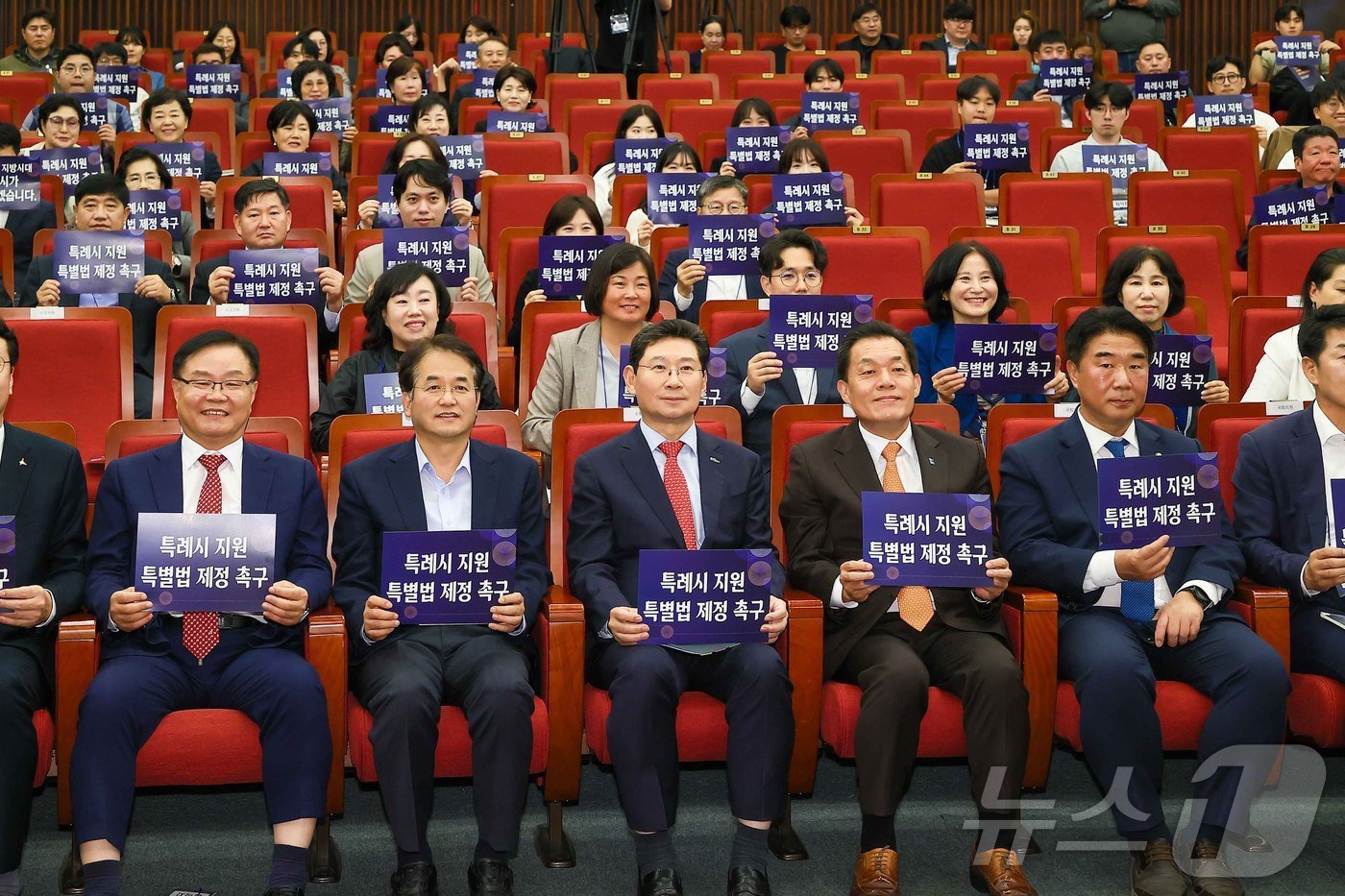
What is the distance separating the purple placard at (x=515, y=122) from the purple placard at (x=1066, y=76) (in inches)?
119

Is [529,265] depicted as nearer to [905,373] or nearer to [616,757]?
[905,373]

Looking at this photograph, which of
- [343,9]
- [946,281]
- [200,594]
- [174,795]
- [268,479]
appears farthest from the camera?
[343,9]

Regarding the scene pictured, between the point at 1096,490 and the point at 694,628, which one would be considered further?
the point at 1096,490

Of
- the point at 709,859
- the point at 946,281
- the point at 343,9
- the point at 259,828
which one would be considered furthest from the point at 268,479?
the point at 343,9

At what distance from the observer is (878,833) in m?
2.63

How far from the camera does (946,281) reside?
3.78 m

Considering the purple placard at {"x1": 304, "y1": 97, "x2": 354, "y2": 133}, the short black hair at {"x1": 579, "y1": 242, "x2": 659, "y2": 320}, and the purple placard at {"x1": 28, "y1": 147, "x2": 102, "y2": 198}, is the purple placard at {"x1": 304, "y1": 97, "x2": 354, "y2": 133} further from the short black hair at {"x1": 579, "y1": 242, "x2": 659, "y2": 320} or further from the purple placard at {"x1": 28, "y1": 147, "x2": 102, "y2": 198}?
the short black hair at {"x1": 579, "y1": 242, "x2": 659, "y2": 320}

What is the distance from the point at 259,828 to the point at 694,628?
42.6 inches

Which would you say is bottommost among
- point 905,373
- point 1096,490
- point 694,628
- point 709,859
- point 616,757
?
point 709,859

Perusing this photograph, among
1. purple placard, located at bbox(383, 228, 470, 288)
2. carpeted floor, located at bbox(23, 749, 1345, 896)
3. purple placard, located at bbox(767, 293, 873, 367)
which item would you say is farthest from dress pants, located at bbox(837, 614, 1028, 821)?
purple placard, located at bbox(383, 228, 470, 288)

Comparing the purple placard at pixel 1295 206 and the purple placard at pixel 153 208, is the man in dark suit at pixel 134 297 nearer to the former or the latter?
the purple placard at pixel 153 208

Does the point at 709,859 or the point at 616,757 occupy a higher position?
the point at 616,757

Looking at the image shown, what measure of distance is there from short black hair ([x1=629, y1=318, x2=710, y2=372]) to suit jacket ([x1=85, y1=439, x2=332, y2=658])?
712mm

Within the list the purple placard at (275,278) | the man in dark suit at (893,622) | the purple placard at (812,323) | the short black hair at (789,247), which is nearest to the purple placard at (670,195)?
the short black hair at (789,247)
